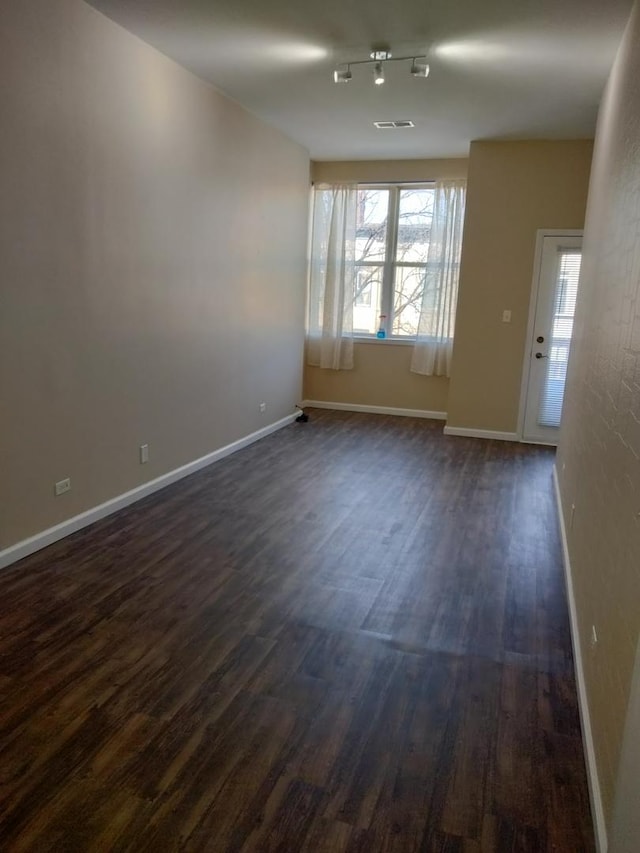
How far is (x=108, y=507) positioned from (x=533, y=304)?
172 inches

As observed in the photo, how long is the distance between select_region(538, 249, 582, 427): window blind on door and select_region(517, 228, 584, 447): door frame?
0.16 meters

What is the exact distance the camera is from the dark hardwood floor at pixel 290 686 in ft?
5.54

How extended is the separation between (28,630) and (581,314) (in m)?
3.81

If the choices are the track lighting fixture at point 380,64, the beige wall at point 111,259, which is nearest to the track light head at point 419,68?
the track lighting fixture at point 380,64

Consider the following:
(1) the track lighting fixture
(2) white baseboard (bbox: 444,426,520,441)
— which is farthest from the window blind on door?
(1) the track lighting fixture

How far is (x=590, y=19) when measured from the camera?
3.18m

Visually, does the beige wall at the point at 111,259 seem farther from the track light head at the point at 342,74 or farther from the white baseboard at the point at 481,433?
the white baseboard at the point at 481,433

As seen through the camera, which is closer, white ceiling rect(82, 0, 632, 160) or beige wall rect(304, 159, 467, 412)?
white ceiling rect(82, 0, 632, 160)

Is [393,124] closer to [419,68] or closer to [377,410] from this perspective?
[419,68]

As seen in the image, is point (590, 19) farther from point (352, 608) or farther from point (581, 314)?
point (352, 608)

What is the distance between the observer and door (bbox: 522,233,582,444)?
19.4ft

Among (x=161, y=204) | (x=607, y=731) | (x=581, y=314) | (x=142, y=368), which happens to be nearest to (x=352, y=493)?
(x=142, y=368)

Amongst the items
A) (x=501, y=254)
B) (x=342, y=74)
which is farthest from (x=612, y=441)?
(x=501, y=254)

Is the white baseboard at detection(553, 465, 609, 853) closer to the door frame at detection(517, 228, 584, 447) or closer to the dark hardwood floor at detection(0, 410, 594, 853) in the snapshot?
the dark hardwood floor at detection(0, 410, 594, 853)
